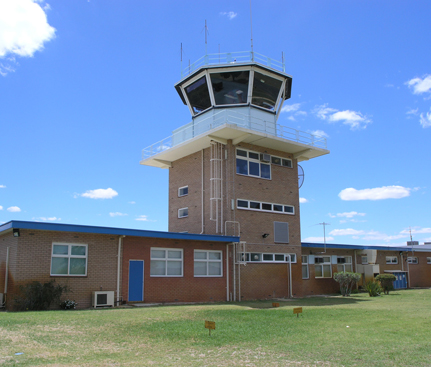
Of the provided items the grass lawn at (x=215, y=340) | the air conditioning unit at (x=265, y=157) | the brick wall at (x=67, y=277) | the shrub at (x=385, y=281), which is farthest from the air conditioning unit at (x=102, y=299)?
the shrub at (x=385, y=281)

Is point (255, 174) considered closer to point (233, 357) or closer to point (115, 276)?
point (115, 276)

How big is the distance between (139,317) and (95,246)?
237 inches

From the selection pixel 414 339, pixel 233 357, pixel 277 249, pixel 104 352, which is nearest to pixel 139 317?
pixel 104 352

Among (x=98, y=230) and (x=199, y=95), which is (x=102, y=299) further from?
(x=199, y=95)

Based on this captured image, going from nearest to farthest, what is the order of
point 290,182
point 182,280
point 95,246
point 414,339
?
point 414,339 → point 95,246 → point 182,280 → point 290,182

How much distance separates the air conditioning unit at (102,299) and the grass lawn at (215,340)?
14.2ft

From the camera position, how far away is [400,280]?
33.1m

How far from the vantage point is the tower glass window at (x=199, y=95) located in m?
25.4

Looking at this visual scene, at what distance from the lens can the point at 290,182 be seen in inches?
1033

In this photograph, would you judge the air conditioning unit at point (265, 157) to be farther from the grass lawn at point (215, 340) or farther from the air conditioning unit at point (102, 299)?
the grass lawn at point (215, 340)

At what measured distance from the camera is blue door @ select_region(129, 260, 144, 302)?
18922 millimetres

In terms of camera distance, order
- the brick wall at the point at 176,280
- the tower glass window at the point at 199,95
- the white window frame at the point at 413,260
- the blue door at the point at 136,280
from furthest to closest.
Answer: the white window frame at the point at 413,260
the tower glass window at the point at 199,95
the brick wall at the point at 176,280
the blue door at the point at 136,280

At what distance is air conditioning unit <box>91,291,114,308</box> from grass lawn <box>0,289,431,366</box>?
4333 mm

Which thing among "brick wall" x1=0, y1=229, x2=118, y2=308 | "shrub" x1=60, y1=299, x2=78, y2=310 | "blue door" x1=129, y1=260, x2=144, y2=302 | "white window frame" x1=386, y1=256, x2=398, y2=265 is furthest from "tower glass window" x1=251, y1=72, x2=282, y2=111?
"white window frame" x1=386, y1=256, x2=398, y2=265
